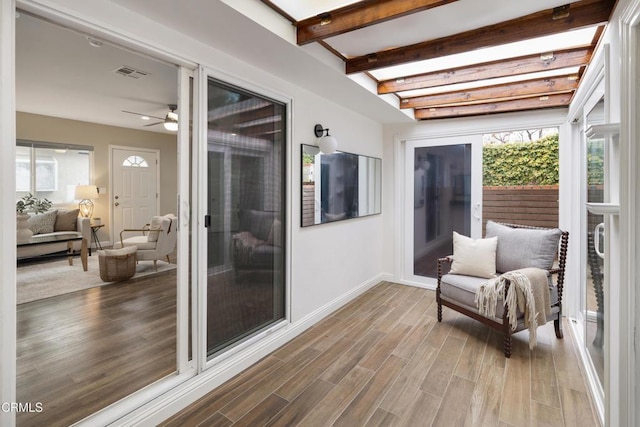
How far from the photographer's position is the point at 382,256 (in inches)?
182

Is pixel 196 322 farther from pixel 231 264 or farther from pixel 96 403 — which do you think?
pixel 96 403

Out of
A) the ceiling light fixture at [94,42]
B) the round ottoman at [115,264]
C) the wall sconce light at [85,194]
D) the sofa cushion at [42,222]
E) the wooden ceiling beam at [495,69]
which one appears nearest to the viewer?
the ceiling light fixture at [94,42]

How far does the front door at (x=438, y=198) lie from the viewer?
3.94 metres

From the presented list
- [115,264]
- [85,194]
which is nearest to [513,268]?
[115,264]

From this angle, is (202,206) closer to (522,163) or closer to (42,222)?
(522,163)

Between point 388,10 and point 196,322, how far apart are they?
2192 mm

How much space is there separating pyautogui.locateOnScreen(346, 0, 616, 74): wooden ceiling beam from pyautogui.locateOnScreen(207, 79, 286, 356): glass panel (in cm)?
89

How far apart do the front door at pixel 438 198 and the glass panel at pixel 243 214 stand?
2297 mm

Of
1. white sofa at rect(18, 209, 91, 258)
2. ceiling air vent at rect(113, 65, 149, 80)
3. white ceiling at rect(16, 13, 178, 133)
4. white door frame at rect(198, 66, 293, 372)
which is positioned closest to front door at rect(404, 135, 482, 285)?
white door frame at rect(198, 66, 293, 372)

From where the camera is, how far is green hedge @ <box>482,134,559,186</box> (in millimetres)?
3678

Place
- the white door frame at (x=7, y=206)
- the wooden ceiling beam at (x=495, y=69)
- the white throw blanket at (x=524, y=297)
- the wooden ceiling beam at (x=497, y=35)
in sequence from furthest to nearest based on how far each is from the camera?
the white throw blanket at (x=524, y=297) → the wooden ceiling beam at (x=495, y=69) → the wooden ceiling beam at (x=497, y=35) → the white door frame at (x=7, y=206)

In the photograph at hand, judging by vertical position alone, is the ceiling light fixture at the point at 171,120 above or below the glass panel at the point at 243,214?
above

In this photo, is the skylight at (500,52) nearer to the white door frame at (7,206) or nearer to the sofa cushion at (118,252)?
the white door frame at (7,206)

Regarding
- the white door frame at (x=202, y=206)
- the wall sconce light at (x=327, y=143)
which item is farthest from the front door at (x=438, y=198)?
the white door frame at (x=202, y=206)
